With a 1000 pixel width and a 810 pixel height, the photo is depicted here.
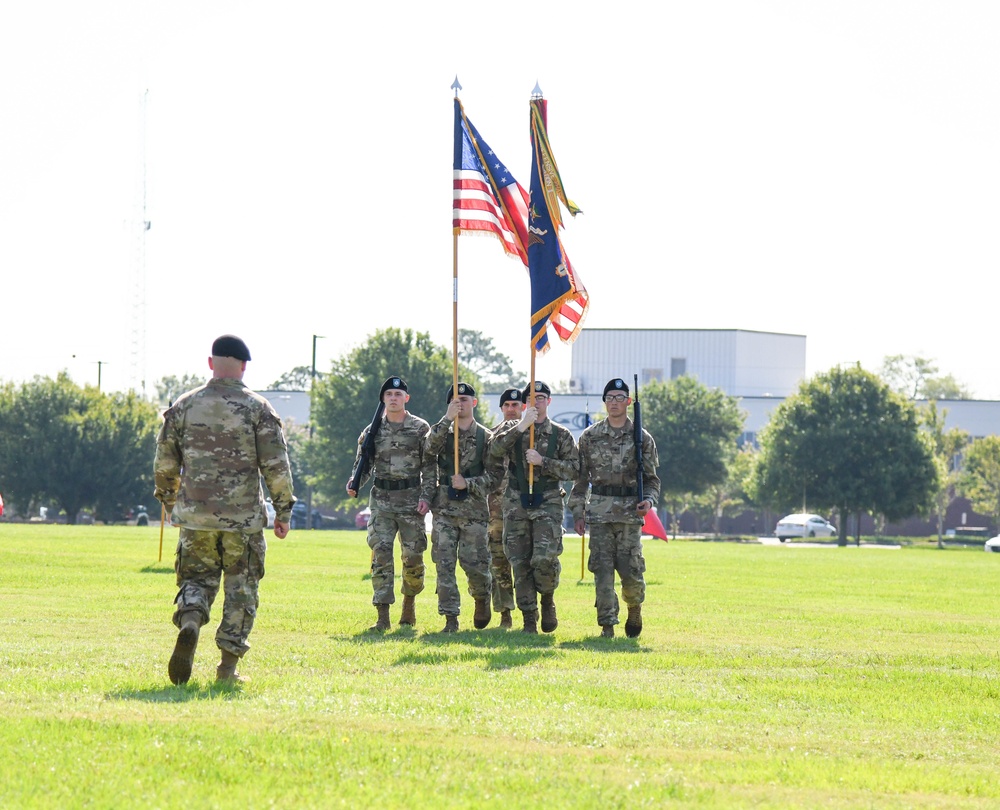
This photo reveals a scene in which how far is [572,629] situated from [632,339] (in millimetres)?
103848

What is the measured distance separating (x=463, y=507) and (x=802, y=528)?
68.9 metres

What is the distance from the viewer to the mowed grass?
279 inches

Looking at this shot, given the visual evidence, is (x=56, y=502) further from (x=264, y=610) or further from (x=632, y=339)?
(x=264, y=610)

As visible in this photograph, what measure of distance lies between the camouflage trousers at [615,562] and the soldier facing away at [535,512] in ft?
1.30

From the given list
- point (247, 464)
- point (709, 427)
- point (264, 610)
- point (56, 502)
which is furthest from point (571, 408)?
point (247, 464)

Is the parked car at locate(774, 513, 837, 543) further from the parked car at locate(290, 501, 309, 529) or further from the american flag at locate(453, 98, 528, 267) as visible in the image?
the american flag at locate(453, 98, 528, 267)

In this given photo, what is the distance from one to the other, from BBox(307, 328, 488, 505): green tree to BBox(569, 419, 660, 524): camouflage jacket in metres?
61.0

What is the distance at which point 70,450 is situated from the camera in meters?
76.6

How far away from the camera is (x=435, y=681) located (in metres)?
10.7

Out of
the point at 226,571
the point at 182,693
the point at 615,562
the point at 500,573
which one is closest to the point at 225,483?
the point at 226,571

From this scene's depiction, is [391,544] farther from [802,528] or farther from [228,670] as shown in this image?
[802,528]

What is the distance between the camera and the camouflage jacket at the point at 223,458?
10.4 m

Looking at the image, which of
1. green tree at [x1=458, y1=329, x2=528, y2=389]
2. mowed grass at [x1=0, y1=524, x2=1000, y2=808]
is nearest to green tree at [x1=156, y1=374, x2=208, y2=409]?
green tree at [x1=458, y1=329, x2=528, y2=389]

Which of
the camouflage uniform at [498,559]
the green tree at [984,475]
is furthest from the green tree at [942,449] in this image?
the camouflage uniform at [498,559]
